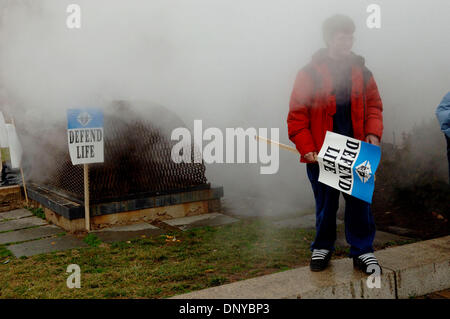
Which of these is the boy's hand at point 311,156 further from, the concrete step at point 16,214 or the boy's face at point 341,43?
the concrete step at point 16,214

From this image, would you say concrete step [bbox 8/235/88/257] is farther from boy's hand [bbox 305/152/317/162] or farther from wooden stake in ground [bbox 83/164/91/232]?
boy's hand [bbox 305/152/317/162]

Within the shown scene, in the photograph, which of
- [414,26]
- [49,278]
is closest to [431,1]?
[414,26]

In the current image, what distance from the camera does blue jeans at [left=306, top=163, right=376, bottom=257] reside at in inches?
105

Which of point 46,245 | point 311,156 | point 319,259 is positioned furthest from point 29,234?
point 311,156

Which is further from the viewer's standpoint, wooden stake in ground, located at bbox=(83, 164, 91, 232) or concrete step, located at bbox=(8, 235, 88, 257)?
wooden stake in ground, located at bbox=(83, 164, 91, 232)

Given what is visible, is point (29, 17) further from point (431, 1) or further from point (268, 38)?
point (431, 1)

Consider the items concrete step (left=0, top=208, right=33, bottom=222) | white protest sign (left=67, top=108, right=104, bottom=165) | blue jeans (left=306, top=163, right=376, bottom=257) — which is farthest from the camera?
concrete step (left=0, top=208, right=33, bottom=222)

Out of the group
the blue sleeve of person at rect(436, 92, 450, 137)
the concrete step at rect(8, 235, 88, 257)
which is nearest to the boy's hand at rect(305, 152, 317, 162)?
the blue sleeve of person at rect(436, 92, 450, 137)

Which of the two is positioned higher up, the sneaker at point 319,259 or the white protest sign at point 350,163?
the white protest sign at point 350,163

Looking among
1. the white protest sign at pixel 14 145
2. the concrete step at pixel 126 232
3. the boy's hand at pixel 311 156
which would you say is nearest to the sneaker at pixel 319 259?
the boy's hand at pixel 311 156

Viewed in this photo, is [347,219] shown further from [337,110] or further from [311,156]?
[337,110]

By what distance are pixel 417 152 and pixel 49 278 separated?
3380 millimetres

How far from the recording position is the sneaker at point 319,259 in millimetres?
2691

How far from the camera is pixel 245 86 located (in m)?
5.14
